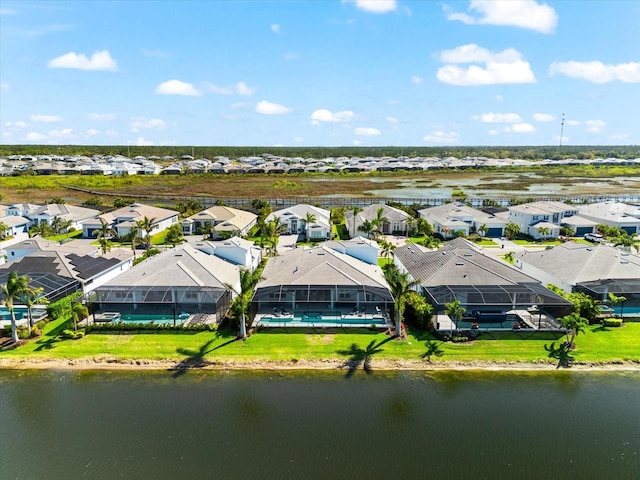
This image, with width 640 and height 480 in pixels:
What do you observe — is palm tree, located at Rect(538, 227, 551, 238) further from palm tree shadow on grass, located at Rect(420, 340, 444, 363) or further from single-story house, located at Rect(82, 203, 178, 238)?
single-story house, located at Rect(82, 203, 178, 238)

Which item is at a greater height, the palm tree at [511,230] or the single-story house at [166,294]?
the palm tree at [511,230]

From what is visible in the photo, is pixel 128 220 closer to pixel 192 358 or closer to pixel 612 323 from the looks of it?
pixel 192 358

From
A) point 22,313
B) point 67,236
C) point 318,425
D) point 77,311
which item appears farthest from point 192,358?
point 67,236

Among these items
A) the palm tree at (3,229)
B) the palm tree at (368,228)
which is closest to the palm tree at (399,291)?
the palm tree at (368,228)

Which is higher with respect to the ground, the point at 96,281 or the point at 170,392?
the point at 96,281

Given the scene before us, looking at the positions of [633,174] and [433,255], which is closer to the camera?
[433,255]

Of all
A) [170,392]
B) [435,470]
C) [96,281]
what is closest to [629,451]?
[435,470]

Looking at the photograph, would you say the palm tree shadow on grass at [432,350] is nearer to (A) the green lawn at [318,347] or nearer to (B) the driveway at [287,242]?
(A) the green lawn at [318,347]

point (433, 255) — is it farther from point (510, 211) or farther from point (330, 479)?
point (510, 211)
